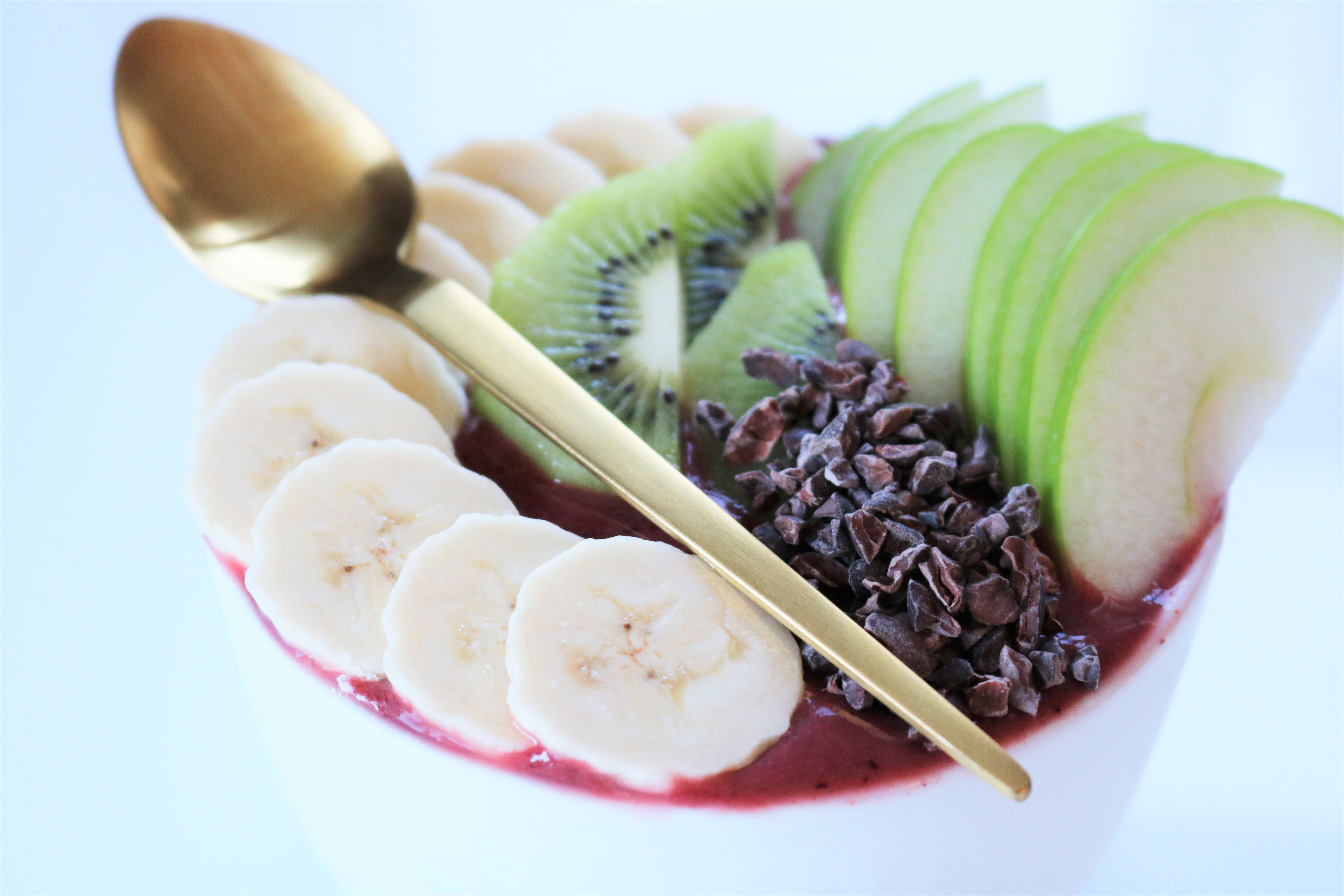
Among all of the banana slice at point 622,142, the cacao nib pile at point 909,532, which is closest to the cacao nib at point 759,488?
the cacao nib pile at point 909,532

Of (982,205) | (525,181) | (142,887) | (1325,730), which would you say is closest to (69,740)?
(142,887)

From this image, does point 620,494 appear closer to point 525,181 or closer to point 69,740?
point 525,181

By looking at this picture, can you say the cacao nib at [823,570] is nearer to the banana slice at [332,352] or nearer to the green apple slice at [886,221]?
the green apple slice at [886,221]

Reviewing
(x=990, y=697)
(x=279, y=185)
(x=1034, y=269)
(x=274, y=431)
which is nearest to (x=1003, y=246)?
(x=1034, y=269)

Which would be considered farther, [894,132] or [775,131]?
[775,131]

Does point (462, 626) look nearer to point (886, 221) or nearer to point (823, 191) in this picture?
point (886, 221)

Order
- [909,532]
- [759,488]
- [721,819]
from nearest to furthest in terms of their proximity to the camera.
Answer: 1. [721,819]
2. [909,532]
3. [759,488]

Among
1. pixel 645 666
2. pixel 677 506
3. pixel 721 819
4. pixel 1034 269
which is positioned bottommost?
pixel 721 819
